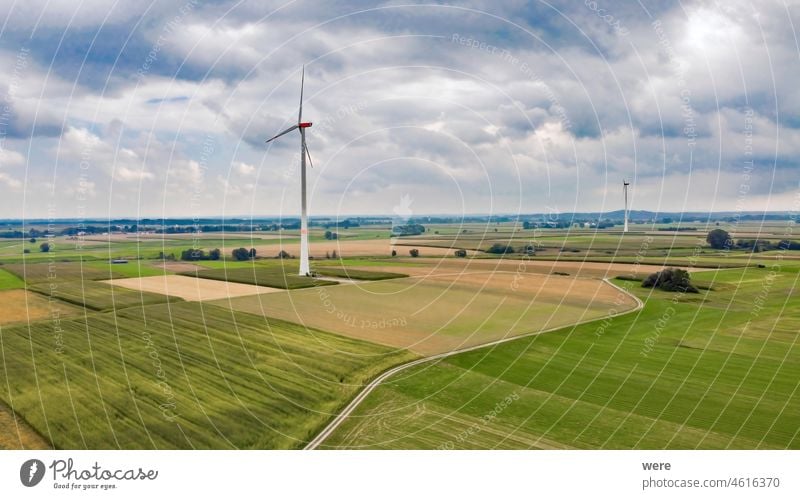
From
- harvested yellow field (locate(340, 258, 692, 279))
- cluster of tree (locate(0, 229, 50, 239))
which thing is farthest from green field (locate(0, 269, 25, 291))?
cluster of tree (locate(0, 229, 50, 239))

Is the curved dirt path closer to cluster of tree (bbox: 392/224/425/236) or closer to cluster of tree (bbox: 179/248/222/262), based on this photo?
cluster of tree (bbox: 179/248/222/262)

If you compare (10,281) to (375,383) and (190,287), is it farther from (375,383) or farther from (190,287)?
(375,383)

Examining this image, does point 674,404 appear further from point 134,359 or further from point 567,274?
point 567,274

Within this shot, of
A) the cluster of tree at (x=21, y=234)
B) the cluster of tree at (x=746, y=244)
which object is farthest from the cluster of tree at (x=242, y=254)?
the cluster of tree at (x=746, y=244)

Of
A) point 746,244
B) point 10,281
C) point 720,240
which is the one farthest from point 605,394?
point 720,240

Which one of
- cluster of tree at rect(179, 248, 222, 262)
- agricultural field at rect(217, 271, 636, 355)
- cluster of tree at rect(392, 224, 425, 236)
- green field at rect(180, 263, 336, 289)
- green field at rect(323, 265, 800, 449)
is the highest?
cluster of tree at rect(392, 224, 425, 236)
